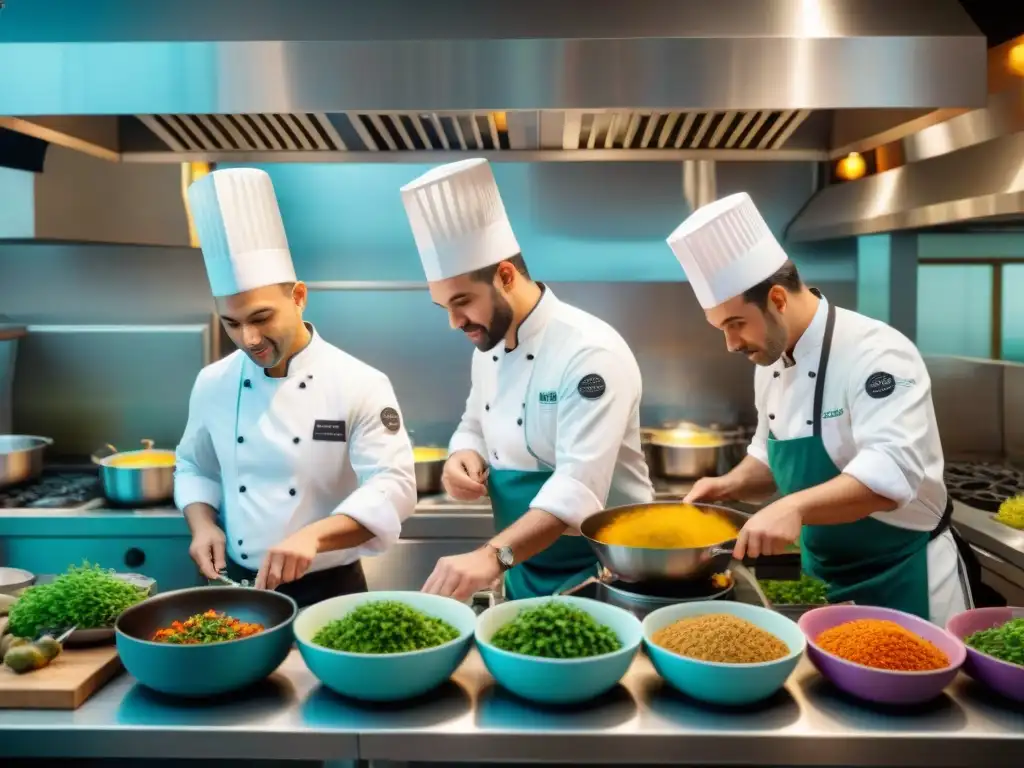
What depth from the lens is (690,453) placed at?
11.6 feet

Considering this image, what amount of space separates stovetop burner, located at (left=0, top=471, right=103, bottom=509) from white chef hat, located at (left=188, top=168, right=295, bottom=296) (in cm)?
151

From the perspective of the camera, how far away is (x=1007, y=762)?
51.2 inches

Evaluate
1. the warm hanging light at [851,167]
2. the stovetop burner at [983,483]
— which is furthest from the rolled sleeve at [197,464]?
the warm hanging light at [851,167]

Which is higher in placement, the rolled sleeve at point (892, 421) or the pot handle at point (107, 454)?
the rolled sleeve at point (892, 421)

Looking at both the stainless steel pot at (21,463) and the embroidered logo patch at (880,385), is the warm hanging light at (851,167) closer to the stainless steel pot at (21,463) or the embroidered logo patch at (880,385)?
the embroidered logo patch at (880,385)

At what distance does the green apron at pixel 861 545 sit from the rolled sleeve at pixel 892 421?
117 mm

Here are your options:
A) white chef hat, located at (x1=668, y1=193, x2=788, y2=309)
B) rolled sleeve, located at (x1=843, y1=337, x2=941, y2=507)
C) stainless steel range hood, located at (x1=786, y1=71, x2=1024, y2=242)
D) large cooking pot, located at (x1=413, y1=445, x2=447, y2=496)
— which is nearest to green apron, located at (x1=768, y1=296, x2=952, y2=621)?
rolled sleeve, located at (x1=843, y1=337, x2=941, y2=507)

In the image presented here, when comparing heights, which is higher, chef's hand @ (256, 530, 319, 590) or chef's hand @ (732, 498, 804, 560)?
chef's hand @ (732, 498, 804, 560)

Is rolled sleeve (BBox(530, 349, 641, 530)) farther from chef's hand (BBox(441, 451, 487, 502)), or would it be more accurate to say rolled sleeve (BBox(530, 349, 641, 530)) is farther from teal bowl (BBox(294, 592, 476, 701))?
teal bowl (BBox(294, 592, 476, 701))

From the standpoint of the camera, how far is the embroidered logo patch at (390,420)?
2.38 m

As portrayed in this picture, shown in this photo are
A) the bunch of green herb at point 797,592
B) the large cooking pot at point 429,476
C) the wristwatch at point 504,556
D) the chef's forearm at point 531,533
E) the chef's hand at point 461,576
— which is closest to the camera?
the chef's hand at point 461,576

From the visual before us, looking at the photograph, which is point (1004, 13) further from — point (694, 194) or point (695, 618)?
point (695, 618)

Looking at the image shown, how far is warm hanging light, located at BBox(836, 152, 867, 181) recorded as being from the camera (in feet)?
12.6

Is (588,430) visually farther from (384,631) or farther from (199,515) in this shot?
(199,515)
